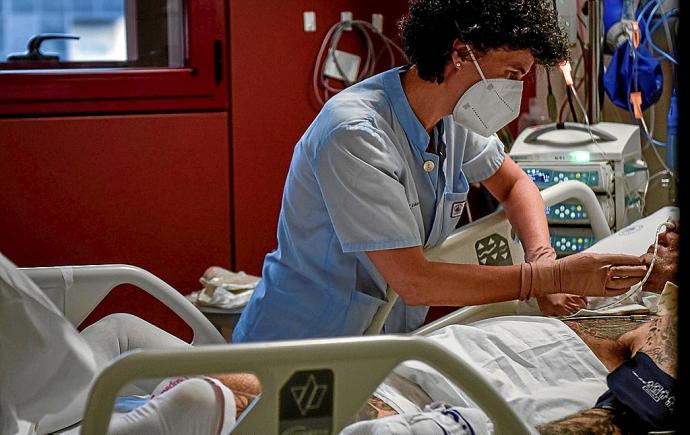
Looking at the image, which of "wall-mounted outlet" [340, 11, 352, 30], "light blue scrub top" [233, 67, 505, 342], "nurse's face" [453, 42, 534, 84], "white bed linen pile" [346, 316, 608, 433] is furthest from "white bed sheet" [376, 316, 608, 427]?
"wall-mounted outlet" [340, 11, 352, 30]

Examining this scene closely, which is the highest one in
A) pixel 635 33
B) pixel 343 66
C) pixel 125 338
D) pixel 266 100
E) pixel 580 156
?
pixel 635 33

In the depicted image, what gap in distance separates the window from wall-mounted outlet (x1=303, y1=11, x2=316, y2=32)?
0.49 meters

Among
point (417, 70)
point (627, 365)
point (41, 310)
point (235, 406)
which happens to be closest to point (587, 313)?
point (627, 365)

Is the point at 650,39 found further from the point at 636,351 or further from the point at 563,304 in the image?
the point at 636,351

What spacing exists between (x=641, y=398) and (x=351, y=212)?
67 centimetres

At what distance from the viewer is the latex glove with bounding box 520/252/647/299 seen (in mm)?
2123

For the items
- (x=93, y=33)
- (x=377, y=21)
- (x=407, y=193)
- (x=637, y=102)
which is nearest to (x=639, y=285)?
(x=407, y=193)

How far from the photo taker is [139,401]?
1867 mm

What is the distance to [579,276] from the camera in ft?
6.98

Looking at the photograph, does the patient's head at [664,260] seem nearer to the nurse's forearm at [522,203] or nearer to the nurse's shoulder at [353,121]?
the nurse's forearm at [522,203]

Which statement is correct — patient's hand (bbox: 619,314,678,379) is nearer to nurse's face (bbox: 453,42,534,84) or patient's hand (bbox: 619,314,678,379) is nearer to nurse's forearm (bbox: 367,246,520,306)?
nurse's forearm (bbox: 367,246,520,306)

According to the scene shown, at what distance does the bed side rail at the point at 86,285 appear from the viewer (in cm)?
210

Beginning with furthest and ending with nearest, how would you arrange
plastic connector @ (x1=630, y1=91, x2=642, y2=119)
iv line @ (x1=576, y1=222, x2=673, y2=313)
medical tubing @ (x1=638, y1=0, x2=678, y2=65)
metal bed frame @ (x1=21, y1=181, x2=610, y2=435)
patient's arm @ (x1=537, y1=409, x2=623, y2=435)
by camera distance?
medical tubing @ (x1=638, y1=0, x2=678, y2=65), plastic connector @ (x1=630, y1=91, x2=642, y2=119), iv line @ (x1=576, y1=222, x2=673, y2=313), patient's arm @ (x1=537, y1=409, x2=623, y2=435), metal bed frame @ (x1=21, y1=181, x2=610, y2=435)

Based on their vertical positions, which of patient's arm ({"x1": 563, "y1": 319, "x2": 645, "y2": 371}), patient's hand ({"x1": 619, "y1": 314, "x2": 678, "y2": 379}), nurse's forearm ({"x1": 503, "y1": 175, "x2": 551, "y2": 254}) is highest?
nurse's forearm ({"x1": 503, "y1": 175, "x2": 551, "y2": 254})
